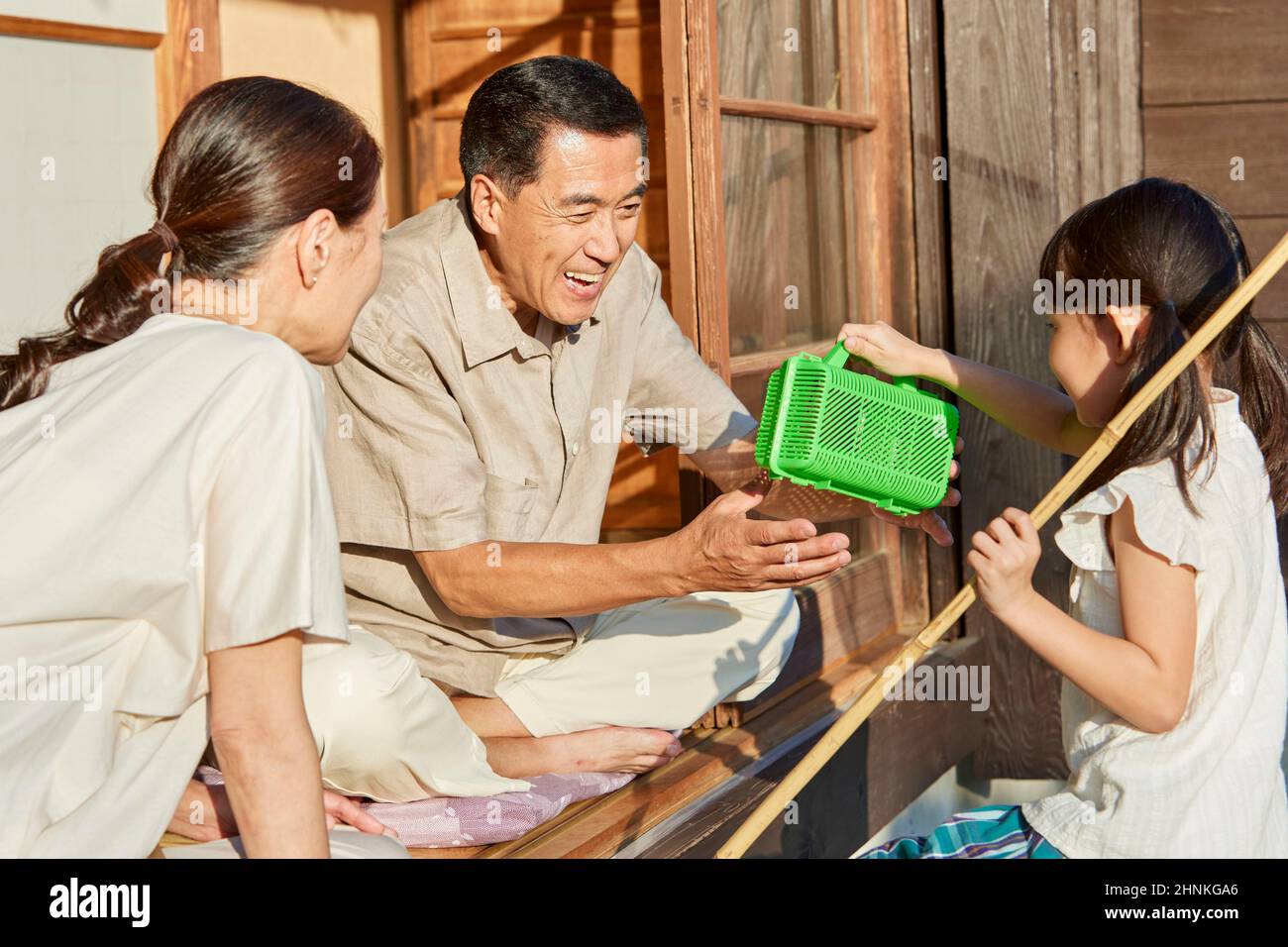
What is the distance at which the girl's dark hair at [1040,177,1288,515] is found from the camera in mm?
1821

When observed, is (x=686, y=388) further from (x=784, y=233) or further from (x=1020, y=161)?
(x=1020, y=161)

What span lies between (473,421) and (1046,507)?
1.01m

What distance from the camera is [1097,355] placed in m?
1.93

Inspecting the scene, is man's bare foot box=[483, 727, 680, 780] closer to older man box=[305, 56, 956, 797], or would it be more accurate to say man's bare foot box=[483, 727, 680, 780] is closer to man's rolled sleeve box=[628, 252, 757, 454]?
older man box=[305, 56, 956, 797]

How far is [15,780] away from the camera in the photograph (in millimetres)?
1398

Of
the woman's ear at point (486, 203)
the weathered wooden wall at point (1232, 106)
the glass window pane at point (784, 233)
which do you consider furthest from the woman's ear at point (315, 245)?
the weathered wooden wall at point (1232, 106)

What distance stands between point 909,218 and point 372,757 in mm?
2055

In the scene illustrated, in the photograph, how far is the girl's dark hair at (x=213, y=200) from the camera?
1596 mm

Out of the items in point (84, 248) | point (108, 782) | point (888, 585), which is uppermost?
point (84, 248)

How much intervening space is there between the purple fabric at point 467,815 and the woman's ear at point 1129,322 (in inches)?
42.6
